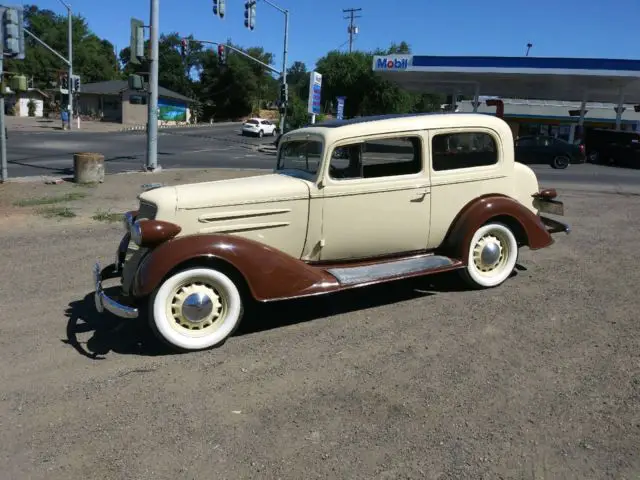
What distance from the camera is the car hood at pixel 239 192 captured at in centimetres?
473

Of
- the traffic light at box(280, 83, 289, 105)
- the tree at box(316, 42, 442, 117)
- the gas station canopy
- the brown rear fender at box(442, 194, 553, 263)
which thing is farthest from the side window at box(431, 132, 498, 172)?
the tree at box(316, 42, 442, 117)

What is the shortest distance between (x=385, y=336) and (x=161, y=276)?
1.88 meters

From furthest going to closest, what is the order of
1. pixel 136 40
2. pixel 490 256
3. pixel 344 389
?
1. pixel 136 40
2. pixel 490 256
3. pixel 344 389

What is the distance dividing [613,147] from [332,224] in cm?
2593

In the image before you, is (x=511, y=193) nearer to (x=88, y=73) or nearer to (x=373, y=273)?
(x=373, y=273)

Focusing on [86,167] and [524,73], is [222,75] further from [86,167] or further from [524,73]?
[86,167]

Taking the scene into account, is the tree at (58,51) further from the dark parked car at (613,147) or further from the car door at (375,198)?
the car door at (375,198)

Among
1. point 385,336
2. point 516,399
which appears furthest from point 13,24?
point 516,399

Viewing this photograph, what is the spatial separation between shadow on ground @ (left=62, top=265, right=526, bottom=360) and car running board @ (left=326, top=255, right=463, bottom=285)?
423mm

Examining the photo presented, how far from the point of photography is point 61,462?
3.05m

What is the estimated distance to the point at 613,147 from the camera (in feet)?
88.0

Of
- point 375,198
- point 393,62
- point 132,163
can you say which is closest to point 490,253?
point 375,198

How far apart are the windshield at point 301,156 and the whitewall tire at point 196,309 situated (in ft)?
4.70

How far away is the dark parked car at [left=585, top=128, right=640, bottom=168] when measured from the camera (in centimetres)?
2604
